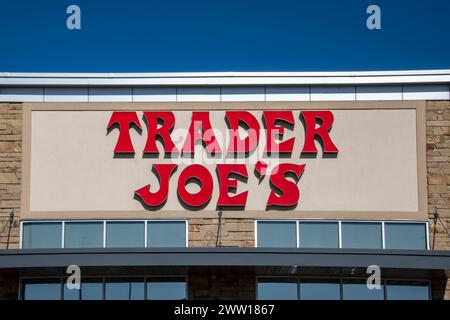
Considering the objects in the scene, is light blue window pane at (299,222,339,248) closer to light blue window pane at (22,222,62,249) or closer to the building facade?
the building facade

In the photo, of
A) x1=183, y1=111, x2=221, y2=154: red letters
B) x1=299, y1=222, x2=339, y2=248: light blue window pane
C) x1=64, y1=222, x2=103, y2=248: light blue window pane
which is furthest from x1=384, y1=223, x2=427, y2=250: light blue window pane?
x1=64, y1=222, x2=103, y2=248: light blue window pane

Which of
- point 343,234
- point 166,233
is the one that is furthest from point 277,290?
point 166,233

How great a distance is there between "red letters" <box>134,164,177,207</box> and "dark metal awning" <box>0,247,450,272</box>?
210 centimetres

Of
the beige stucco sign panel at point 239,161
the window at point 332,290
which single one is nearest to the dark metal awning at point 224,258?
the window at point 332,290

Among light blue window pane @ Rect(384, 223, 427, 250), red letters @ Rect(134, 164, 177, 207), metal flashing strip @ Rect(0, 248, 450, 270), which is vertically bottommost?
metal flashing strip @ Rect(0, 248, 450, 270)

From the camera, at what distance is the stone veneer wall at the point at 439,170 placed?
21.4 metres

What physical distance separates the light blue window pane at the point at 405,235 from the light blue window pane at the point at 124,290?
5560mm

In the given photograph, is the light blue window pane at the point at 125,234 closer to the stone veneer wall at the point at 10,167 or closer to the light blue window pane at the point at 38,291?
the light blue window pane at the point at 38,291

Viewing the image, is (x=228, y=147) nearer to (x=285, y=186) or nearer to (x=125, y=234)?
(x=285, y=186)

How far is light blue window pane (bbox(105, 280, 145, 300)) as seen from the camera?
69.7 ft

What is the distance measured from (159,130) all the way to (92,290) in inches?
154

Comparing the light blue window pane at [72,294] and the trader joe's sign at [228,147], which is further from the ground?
the trader joe's sign at [228,147]

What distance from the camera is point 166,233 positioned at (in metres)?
21.6

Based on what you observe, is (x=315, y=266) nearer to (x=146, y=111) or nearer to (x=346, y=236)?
(x=346, y=236)
